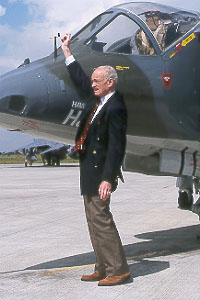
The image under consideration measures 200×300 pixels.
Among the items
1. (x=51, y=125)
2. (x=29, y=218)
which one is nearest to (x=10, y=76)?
(x=51, y=125)

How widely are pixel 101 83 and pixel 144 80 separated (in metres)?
0.95

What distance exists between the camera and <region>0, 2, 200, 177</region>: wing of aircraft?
4.80 metres

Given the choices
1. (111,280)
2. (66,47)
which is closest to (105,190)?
(111,280)

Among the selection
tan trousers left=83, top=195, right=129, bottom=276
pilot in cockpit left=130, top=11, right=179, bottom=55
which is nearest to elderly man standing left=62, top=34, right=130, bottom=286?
tan trousers left=83, top=195, right=129, bottom=276

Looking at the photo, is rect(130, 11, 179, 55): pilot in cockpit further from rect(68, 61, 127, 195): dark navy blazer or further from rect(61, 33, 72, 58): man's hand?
rect(68, 61, 127, 195): dark navy blazer

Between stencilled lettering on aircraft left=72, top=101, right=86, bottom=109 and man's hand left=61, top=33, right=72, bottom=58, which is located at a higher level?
man's hand left=61, top=33, right=72, bottom=58

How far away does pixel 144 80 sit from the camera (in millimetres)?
5254

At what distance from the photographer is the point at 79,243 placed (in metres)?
6.92

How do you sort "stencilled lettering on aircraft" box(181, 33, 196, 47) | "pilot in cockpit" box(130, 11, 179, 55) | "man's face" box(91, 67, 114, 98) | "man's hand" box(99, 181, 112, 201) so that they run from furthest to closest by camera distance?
"stencilled lettering on aircraft" box(181, 33, 196, 47)
"pilot in cockpit" box(130, 11, 179, 55)
"man's face" box(91, 67, 114, 98)
"man's hand" box(99, 181, 112, 201)

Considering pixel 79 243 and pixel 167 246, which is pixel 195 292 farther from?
pixel 79 243

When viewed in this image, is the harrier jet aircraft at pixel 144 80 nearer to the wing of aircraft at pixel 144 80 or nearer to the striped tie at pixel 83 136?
the wing of aircraft at pixel 144 80

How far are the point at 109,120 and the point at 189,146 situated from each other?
5.60ft

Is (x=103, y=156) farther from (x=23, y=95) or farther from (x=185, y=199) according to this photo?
(x=185, y=199)

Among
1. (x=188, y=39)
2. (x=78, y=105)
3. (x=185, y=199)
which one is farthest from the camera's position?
(x=185, y=199)
